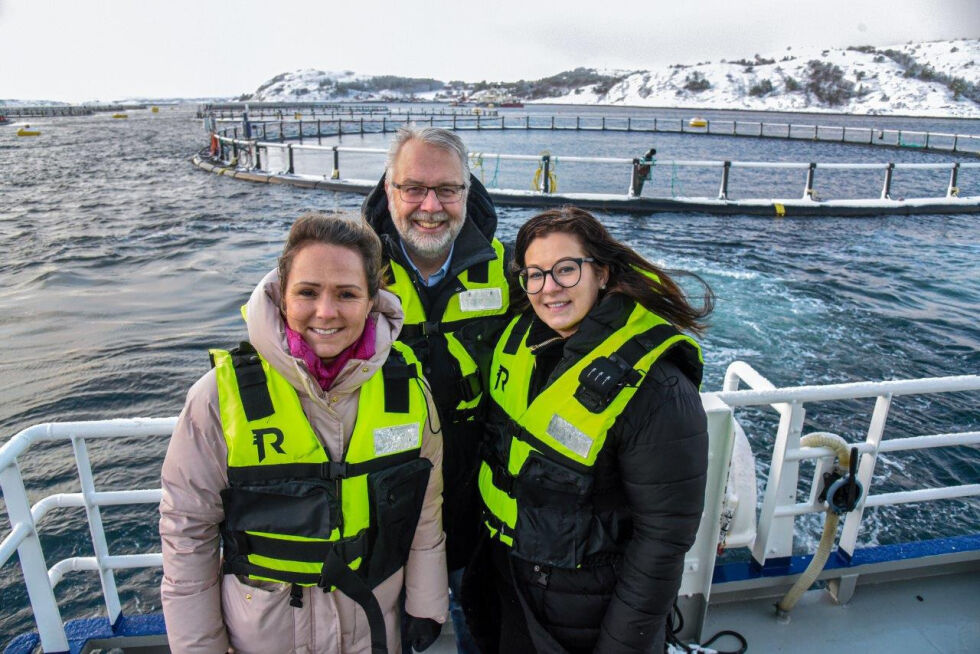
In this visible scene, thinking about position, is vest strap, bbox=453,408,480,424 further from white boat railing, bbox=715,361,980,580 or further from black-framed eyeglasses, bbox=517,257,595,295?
white boat railing, bbox=715,361,980,580

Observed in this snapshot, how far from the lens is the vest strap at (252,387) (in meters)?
1.56

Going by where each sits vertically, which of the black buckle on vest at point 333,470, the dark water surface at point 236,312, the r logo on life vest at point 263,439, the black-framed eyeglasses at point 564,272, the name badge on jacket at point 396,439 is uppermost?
the black-framed eyeglasses at point 564,272

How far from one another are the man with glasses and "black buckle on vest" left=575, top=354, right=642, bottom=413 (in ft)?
2.17

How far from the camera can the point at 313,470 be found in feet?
5.36

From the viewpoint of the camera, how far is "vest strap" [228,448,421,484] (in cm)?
157

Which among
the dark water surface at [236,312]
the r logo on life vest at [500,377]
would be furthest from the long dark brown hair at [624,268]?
the dark water surface at [236,312]

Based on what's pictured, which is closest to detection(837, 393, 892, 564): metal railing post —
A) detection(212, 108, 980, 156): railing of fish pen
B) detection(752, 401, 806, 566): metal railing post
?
detection(752, 401, 806, 566): metal railing post

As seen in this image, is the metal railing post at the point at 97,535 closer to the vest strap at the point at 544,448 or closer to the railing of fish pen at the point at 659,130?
the vest strap at the point at 544,448

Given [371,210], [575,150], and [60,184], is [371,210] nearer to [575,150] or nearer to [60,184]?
[60,184]

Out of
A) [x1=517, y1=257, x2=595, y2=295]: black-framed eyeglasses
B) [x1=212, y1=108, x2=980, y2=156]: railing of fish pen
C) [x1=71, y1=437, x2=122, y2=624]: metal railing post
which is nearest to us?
[x1=517, y1=257, x2=595, y2=295]: black-framed eyeglasses

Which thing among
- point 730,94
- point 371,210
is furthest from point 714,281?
point 730,94

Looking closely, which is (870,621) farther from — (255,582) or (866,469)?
(255,582)

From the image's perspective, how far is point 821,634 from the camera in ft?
8.64

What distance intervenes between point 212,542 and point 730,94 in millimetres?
164938
